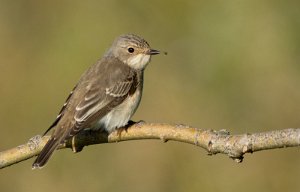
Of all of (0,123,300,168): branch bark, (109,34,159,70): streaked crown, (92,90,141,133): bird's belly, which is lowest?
(0,123,300,168): branch bark

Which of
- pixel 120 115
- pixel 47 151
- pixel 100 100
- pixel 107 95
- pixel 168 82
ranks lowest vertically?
pixel 47 151

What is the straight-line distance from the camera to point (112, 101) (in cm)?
838

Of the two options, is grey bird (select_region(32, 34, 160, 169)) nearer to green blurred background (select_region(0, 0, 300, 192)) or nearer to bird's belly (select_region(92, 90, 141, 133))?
bird's belly (select_region(92, 90, 141, 133))

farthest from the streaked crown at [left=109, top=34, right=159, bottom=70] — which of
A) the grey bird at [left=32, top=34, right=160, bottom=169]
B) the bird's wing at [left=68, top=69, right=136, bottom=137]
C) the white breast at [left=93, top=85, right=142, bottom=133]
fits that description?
the white breast at [left=93, top=85, right=142, bottom=133]

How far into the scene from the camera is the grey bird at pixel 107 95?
7754 millimetres

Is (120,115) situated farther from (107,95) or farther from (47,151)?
(47,151)

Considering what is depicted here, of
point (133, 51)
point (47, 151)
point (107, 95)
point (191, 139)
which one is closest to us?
point (191, 139)

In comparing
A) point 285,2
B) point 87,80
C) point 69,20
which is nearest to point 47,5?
point 69,20

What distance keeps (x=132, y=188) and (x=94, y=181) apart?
0.53 meters

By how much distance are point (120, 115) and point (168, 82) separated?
163 inches

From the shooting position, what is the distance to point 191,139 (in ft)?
20.1

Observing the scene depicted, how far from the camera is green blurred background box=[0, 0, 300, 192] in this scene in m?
10.8

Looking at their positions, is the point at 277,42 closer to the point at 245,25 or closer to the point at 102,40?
the point at 245,25

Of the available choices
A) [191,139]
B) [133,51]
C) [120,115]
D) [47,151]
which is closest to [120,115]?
[120,115]
